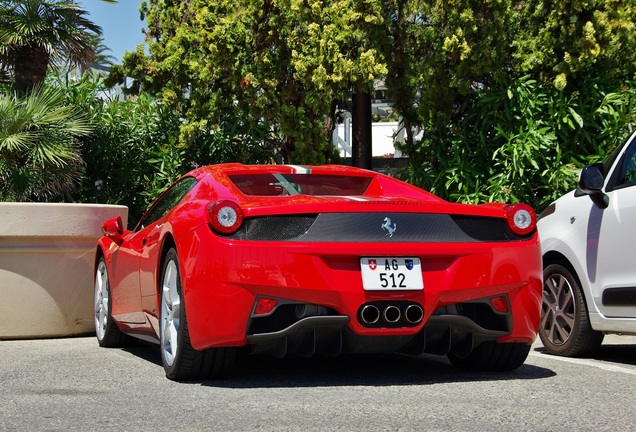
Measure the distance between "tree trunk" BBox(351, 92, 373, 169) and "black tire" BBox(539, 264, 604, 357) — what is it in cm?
784

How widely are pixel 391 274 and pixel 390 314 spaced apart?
21 cm

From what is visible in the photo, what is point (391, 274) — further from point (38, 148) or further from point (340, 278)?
point (38, 148)

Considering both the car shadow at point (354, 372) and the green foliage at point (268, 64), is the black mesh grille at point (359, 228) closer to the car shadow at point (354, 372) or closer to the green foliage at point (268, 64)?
the car shadow at point (354, 372)

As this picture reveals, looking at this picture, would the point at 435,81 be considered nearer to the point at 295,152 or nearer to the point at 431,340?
the point at 295,152

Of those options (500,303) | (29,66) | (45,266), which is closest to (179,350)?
(500,303)

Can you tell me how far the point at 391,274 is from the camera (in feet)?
18.1

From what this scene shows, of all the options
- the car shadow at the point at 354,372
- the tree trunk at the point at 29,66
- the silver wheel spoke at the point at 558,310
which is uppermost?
the tree trunk at the point at 29,66

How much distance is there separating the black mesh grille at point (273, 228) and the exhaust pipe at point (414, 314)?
672 mm

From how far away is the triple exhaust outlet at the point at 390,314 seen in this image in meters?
5.51

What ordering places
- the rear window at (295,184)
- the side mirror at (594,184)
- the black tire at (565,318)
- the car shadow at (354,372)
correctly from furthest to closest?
the black tire at (565,318)
the side mirror at (594,184)
the rear window at (295,184)
the car shadow at (354,372)

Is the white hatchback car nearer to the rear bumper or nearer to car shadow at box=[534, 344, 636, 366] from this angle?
car shadow at box=[534, 344, 636, 366]

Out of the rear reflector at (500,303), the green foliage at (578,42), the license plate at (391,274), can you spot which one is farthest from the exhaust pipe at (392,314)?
the green foliage at (578,42)

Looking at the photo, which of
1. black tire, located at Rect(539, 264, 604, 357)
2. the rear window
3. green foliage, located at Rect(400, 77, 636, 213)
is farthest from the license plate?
green foliage, located at Rect(400, 77, 636, 213)

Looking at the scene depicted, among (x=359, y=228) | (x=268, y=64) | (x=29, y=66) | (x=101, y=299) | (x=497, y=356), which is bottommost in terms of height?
(x=497, y=356)
